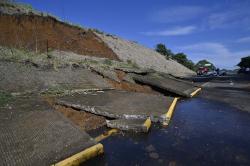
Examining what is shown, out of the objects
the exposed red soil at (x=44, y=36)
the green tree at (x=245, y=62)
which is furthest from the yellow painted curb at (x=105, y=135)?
the green tree at (x=245, y=62)

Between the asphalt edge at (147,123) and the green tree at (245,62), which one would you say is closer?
the asphalt edge at (147,123)

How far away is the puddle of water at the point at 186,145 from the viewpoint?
14.7 feet

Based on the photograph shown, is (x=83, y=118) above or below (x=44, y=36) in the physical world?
below

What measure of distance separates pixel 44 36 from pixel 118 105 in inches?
546

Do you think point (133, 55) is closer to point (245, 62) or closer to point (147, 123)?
point (147, 123)

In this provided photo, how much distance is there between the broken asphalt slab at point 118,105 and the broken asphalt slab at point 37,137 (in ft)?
4.38

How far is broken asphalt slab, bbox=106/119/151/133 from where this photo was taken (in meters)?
5.89

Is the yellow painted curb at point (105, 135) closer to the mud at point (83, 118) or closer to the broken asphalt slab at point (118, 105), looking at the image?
the mud at point (83, 118)

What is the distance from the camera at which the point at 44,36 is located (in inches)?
766

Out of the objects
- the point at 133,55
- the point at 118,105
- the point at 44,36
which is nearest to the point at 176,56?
the point at 133,55

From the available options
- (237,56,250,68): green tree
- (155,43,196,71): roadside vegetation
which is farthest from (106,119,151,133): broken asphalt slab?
(237,56,250,68): green tree

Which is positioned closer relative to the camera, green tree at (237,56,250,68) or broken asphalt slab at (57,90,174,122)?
broken asphalt slab at (57,90,174,122)

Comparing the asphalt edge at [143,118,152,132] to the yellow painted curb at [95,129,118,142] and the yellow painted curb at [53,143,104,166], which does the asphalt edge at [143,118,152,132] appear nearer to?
the yellow painted curb at [95,129,118,142]

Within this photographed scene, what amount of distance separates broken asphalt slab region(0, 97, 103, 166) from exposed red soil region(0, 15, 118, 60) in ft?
32.9
